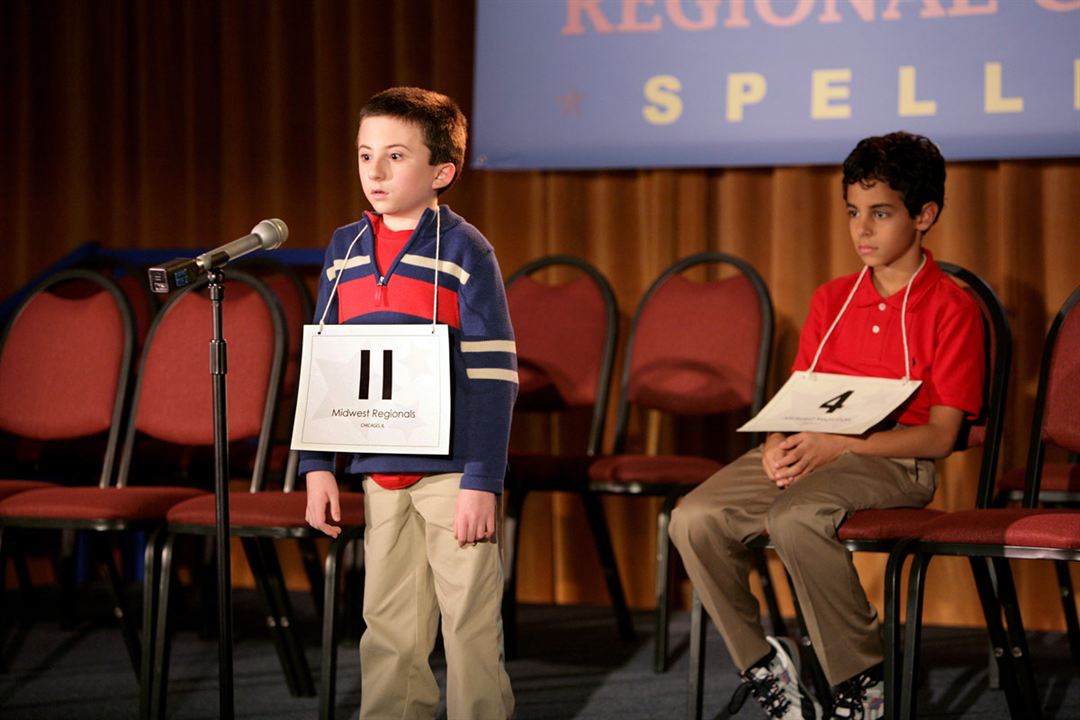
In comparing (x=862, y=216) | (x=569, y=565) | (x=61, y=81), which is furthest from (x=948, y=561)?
(x=61, y=81)

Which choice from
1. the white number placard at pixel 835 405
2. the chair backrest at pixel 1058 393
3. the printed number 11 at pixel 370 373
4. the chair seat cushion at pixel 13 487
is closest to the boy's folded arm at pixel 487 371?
the printed number 11 at pixel 370 373

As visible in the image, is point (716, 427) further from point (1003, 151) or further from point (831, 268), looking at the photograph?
point (1003, 151)

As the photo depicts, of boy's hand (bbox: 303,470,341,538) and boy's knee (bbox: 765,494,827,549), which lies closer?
boy's hand (bbox: 303,470,341,538)

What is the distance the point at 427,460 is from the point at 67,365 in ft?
5.07

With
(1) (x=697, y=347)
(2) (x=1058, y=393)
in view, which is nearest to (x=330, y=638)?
(1) (x=697, y=347)

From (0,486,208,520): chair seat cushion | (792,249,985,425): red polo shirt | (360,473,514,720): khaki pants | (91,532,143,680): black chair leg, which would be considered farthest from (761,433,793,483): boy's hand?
(91,532,143,680): black chair leg

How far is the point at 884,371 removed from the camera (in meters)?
2.56

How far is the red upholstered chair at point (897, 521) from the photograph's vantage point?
2194 millimetres

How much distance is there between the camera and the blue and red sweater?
2.06 meters

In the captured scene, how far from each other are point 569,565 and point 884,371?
5.32 ft

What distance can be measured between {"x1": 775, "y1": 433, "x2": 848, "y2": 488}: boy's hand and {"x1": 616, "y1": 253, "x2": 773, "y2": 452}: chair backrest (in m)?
0.74

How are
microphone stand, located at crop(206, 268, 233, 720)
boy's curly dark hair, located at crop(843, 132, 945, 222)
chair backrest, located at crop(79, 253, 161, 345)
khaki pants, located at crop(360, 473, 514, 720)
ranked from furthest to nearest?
chair backrest, located at crop(79, 253, 161, 345), boy's curly dark hair, located at crop(843, 132, 945, 222), khaki pants, located at crop(360, 473, 514, 720), microphone stand, located at crop(206, 268, 233, 720)

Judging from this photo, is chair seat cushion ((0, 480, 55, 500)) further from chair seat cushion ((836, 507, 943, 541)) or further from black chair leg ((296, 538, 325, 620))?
chair seat cushion ((836, 507, 943, 541))

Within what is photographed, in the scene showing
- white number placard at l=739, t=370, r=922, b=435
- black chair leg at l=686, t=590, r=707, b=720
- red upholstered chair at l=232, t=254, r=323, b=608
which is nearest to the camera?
white number placard at l=739, t=370, r=922, b=435
